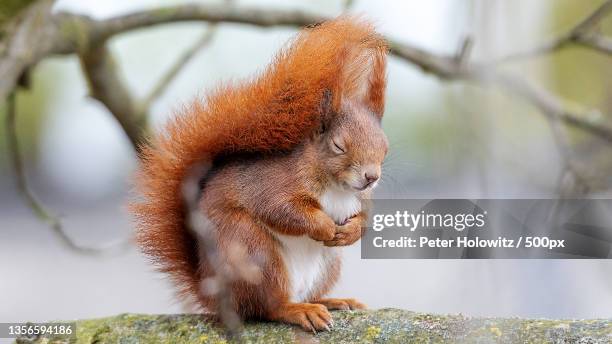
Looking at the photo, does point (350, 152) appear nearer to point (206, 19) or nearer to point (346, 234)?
point (346, 234)

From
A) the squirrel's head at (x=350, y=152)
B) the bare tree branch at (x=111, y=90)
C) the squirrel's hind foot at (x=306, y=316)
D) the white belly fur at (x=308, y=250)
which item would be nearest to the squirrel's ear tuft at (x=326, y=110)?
the squirrel's head at (x=350, y=152)

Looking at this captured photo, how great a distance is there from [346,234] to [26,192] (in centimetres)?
96

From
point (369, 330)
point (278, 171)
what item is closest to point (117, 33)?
point (278, 171)

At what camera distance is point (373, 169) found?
149cm

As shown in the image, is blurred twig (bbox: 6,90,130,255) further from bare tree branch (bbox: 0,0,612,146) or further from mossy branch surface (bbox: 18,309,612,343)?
mossy branch surface (bbox: 18,309,612,343)

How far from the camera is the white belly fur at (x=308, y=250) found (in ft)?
4.96

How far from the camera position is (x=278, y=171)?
1515mm

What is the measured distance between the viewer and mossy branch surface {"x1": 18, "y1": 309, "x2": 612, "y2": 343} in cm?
→ 121

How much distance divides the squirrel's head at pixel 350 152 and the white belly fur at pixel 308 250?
0.05 metres

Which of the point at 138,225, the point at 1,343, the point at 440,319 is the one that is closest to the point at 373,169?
the point at 440,319

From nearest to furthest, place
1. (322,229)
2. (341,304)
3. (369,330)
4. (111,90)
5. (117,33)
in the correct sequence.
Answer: (369,330), (322,229), (341,304), (117,33), (111,90)

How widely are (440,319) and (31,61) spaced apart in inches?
44.3

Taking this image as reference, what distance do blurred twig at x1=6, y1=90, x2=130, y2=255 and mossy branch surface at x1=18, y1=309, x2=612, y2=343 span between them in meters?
0.48

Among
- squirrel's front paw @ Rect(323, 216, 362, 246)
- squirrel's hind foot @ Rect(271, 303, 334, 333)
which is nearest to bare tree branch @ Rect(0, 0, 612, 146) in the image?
squirrel's front paw @ Rect(323, 216, 362, 246)
